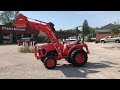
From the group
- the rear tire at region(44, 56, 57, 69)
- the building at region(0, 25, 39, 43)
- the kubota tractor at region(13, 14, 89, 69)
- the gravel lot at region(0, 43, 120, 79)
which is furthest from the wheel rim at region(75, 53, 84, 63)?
the building at region(0, 25, 39, 43)

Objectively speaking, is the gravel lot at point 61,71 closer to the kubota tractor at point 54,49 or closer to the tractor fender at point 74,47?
the kubota tractor at point 54,49

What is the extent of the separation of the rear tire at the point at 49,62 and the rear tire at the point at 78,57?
940 mm

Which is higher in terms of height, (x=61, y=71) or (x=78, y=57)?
(x=78, y=57)

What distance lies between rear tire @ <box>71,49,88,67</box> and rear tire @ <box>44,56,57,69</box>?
3.08ft

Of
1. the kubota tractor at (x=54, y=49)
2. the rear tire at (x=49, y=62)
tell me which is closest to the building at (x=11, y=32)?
the kubota tractor at (x=54, y=49)

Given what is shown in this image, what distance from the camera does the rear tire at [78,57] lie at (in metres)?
11.3

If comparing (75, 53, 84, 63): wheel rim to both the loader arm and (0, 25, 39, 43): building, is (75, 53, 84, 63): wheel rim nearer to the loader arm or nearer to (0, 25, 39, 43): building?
the loader arm

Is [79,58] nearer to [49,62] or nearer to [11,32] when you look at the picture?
[49,62]

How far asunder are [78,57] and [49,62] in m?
1.42

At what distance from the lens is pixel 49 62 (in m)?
10.9

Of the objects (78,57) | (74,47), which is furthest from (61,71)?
(74,47)
